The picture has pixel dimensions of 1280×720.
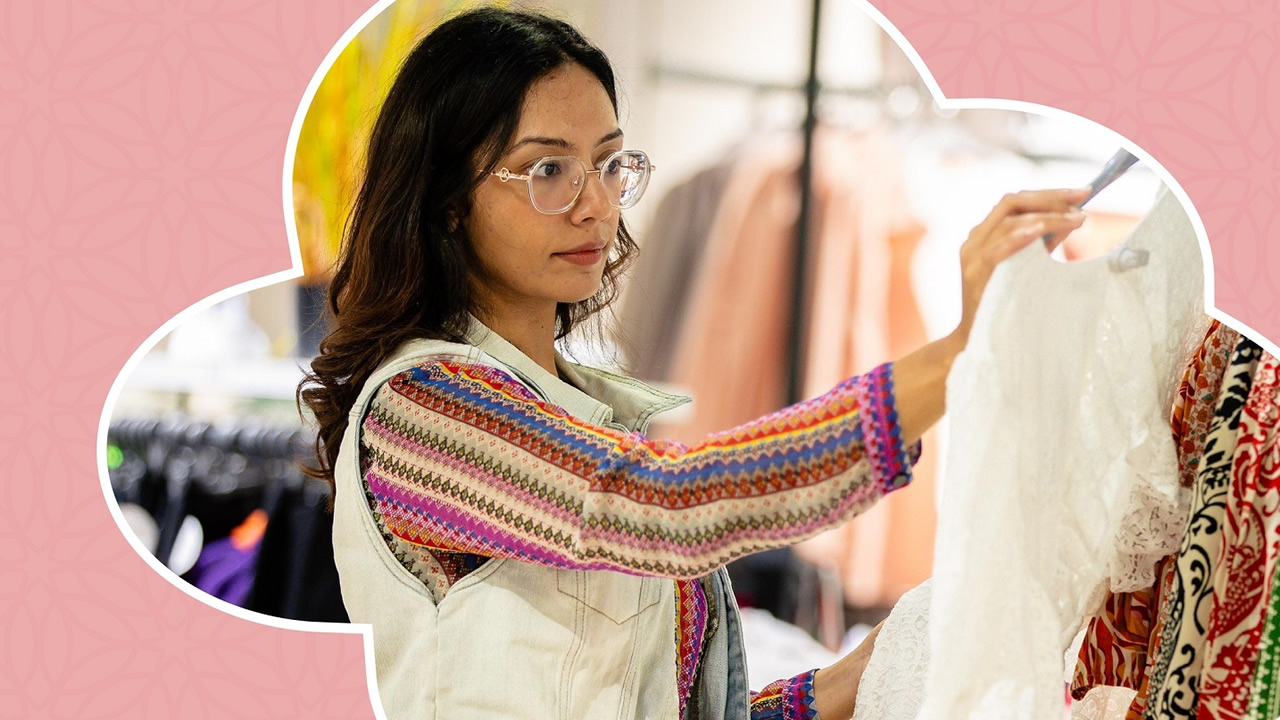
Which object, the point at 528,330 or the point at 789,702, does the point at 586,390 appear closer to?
the point at 528,330

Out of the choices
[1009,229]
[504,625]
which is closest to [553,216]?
[504,625]

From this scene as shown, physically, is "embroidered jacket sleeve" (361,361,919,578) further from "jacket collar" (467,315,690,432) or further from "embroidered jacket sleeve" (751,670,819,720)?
"embroidered jacket sleeve" (751,670,819,720)

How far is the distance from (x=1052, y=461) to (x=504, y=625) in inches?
24.2

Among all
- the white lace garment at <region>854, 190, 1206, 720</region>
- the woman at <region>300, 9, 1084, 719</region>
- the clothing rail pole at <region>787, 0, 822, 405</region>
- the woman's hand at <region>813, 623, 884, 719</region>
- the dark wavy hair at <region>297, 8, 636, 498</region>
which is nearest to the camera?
the white lace garment at <region>854, 190, 1206, 720</region>

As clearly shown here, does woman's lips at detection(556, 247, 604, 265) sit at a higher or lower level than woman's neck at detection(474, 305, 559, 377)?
higher

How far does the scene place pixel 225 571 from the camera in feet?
9.52

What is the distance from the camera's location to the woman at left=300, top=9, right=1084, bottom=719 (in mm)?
1161

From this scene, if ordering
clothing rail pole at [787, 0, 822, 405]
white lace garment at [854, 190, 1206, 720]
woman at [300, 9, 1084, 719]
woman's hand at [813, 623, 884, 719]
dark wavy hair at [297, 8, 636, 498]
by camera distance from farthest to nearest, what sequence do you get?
clothing rail pole at [787, 0, 822, 405]
woman's hand at [813, 623, 884, 719]
dark wavy hair at [297, 8, 636, 498]
woman at [300, 9, 1084, 719]
white lace garment at [854, 190, 1206, 720]

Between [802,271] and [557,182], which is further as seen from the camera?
[802,271]

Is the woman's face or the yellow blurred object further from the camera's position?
the yellow blurred object

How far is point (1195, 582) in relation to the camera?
46.3 inches

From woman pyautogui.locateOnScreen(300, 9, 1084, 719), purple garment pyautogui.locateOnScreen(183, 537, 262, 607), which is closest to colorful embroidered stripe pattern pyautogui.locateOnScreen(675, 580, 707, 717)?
woman pyautogui.locateOnScreen(300, 9, 1084, 719)

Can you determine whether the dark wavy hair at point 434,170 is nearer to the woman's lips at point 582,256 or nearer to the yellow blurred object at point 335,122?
the woman's lips at point 582,256

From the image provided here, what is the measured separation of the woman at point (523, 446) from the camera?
1161 mm
